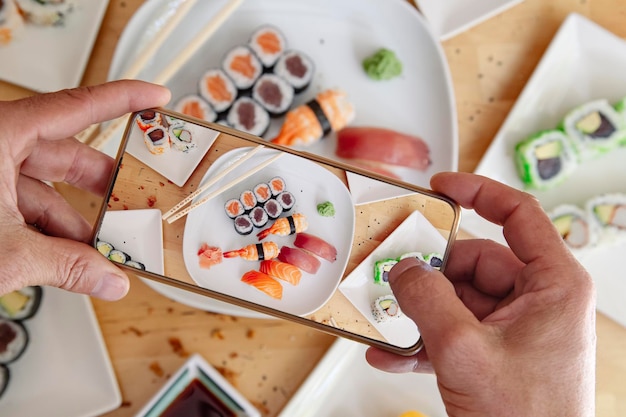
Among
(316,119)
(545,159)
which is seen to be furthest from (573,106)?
(316,119)

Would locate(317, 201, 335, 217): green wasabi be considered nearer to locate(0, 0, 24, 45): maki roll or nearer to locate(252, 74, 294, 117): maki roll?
locate(252, 74, 294, 117): maki roll

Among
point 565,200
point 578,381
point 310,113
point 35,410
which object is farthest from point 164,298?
point 565,200

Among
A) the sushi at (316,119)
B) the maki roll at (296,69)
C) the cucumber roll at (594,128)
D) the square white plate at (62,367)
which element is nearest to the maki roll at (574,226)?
the cucumber roll at (594,128)

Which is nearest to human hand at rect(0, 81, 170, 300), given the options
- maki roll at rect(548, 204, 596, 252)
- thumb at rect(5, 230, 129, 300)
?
thumb at rect(5, 230, 129, 300)

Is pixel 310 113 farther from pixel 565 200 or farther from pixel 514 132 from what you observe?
pixel 565 200

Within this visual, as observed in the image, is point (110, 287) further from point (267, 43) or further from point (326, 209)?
point (267, 43)

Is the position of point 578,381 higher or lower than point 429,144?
lower
